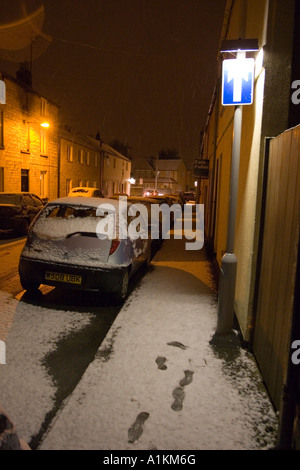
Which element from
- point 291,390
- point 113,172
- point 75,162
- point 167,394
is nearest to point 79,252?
point 167,394

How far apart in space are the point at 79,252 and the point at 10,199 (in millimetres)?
10103

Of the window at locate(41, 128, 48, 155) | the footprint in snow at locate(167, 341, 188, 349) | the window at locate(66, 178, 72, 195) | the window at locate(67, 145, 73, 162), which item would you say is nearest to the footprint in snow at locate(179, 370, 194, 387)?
the footprint in snow at locate(167, 341, 188, 349)

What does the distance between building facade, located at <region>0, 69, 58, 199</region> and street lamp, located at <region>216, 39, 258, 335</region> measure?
1823 cm

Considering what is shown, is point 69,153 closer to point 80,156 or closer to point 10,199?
point 80,156

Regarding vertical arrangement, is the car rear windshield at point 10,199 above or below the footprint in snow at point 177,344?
above

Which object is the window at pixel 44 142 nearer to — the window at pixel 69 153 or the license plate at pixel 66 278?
the window at pixel 69 153

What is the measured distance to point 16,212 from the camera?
13.7 m

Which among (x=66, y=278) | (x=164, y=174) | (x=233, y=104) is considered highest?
(x=164, y=174)

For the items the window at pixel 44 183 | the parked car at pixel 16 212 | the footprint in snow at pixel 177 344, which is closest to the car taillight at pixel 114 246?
the footprint in snow at pixel 177 344

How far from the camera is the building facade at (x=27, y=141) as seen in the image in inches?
810

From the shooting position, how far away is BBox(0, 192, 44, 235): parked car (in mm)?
13383

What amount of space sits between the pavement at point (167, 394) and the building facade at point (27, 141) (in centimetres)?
1797
